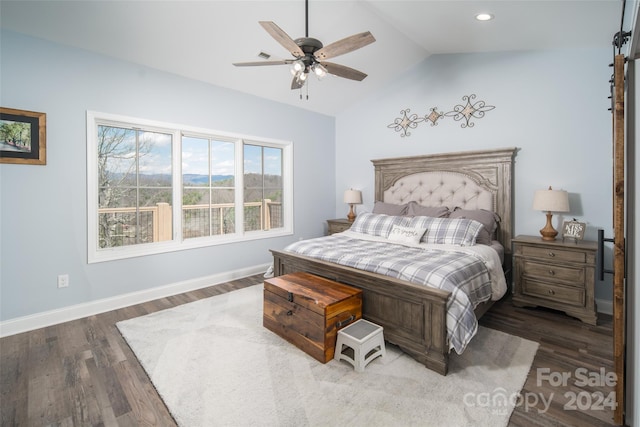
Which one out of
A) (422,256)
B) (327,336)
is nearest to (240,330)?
(327,336)

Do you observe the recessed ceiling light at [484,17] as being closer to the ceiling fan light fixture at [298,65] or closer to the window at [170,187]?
the ceiling fan light fixture at [298,65]

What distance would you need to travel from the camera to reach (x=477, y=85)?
3855 millimetres

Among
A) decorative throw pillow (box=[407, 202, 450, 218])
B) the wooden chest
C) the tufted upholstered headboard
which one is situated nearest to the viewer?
the wooden chest

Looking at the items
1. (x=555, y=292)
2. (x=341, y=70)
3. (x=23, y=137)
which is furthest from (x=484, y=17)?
(x=23, y=137)

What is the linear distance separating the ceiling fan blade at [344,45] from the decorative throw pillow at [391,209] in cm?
241

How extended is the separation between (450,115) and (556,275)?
7.50 ft

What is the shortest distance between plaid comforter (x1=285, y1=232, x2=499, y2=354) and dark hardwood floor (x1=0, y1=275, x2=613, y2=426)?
0.48 m

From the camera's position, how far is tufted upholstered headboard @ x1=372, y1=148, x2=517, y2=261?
3617mm

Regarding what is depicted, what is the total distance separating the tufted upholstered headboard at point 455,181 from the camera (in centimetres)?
362

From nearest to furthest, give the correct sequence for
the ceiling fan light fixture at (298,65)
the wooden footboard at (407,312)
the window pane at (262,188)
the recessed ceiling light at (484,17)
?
the wooden footboard at (407,312)
the ceiling fan light fixture at (298,65)
the recessed ceiling light at (484,17)
the window pane at (262,188)

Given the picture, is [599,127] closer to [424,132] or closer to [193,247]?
[424,132]

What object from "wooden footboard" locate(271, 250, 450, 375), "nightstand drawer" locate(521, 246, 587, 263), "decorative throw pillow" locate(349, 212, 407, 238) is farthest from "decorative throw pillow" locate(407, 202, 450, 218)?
"wooden footboard" locate(271, 250, 450, 375)

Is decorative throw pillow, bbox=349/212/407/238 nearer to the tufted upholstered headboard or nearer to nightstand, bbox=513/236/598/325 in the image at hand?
the tufted upholstered headboard

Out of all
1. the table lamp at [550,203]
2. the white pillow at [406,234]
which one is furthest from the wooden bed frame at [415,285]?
the white pillow at [406,234]
